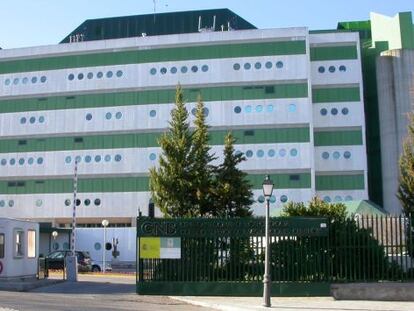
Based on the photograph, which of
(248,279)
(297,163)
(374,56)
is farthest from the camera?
(374,56)

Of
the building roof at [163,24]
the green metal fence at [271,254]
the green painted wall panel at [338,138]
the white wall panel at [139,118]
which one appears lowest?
the green metal fence at [271,254]

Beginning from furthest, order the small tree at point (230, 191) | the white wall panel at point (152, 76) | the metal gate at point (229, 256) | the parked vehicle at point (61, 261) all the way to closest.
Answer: the white wall panel at point (152, 76) < the parked vehicle at point (61, 261) < the small tree at point (230, 191) < the metal gate at point (229, 256)

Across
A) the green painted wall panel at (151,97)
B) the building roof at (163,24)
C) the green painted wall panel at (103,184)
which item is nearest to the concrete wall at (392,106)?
the green painted wall panel at (103,184)

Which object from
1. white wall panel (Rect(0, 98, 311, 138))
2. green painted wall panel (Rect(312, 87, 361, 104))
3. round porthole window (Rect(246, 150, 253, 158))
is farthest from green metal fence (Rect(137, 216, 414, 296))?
green painted wall panel (Rect(312, 87, 361, 104))

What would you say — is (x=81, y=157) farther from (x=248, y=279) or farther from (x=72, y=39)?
(x=248, y=279)

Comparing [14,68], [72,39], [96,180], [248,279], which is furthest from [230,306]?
[72,39]

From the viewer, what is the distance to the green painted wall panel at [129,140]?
63.2 metres

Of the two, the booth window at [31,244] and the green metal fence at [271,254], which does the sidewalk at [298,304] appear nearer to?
the green metal fence at [271,254]

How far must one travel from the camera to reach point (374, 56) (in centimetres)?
7100

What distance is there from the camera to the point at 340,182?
63750mm

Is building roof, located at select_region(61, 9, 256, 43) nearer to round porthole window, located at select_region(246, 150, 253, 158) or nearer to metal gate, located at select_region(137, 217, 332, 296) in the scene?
round porthole window, located at select_region(246, 150, 253, 158)

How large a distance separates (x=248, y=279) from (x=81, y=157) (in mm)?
47957

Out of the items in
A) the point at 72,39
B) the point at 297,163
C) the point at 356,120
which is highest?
the point at 72,39

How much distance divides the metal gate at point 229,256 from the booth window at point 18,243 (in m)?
7.13
